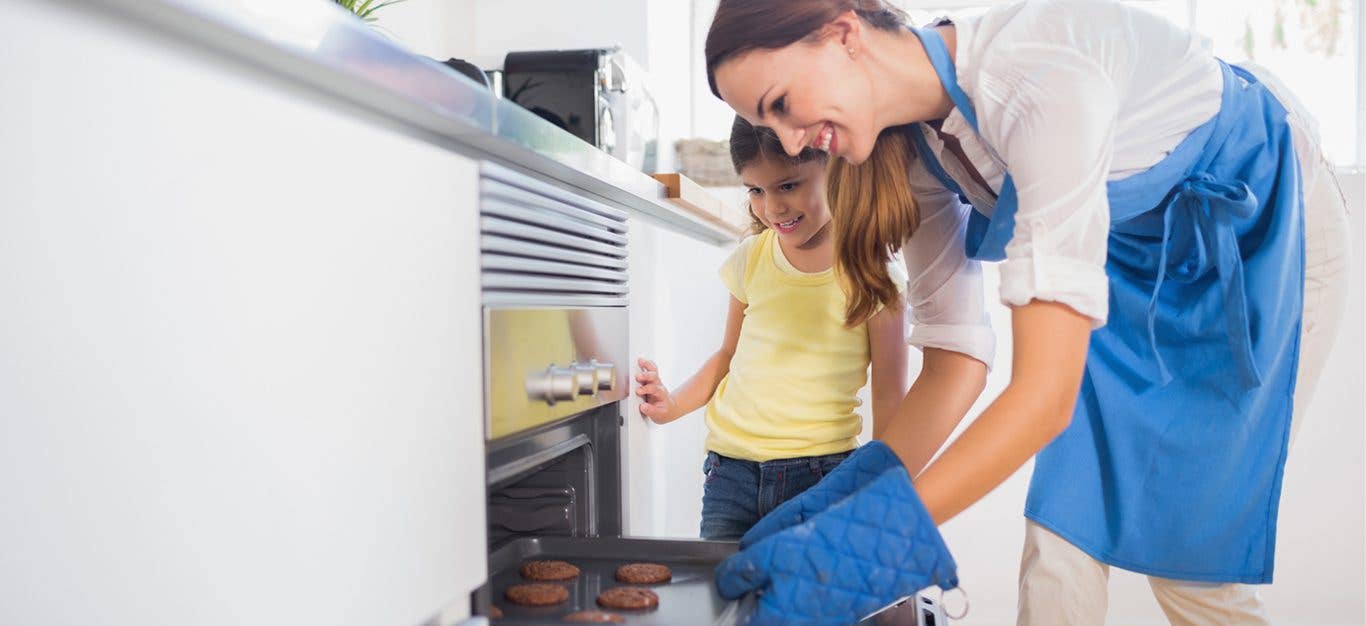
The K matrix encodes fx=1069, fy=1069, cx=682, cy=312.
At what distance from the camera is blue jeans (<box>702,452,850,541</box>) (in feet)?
5.42

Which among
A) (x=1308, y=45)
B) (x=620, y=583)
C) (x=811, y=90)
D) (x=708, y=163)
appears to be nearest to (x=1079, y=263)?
(x=811, y=90)

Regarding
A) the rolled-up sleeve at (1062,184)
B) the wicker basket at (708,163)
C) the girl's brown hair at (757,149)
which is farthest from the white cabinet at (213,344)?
the wicker basket at (708,163)

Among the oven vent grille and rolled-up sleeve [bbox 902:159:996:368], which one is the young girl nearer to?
rolled-up sleeve [bbox 902:159:996:368]

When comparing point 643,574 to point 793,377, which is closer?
point 643,574

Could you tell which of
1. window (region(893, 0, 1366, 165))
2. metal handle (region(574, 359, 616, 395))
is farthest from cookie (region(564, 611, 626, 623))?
window (region(893, 0, 1366, 165))

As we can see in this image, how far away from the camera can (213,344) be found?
54 centimetres

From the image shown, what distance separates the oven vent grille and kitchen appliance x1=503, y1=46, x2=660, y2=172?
362mm

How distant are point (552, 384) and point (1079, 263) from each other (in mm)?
466

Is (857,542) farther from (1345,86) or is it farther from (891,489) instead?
(1345,86)

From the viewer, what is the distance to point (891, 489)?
2.69 ft

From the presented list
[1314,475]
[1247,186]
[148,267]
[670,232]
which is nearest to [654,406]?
[670,232]

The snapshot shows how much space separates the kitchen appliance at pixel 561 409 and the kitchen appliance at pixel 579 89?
336mm

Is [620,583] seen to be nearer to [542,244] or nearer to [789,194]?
[542,244]

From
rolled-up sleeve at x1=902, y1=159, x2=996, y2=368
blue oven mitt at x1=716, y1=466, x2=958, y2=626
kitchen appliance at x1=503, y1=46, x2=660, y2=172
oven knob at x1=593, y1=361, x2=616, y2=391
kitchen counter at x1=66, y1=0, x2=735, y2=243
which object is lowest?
blue oven mitt at x1=716, y1=466, x2=958, y2=626
